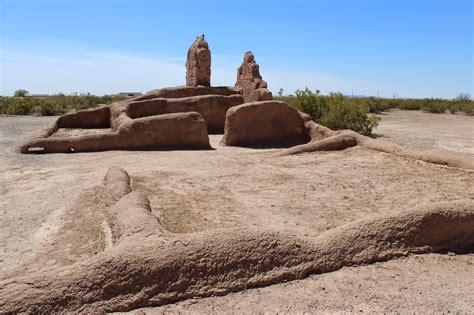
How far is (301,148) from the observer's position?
971 centimetres

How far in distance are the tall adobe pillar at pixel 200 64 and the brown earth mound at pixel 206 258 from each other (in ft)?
46.6

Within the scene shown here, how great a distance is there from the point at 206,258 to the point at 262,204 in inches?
93.2

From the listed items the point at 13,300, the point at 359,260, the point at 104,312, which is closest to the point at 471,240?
the point at 359,260

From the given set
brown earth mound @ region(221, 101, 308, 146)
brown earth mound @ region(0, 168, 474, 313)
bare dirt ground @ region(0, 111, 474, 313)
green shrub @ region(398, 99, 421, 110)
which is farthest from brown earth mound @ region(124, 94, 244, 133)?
green shrub @ region(398, 99, 421, 110)

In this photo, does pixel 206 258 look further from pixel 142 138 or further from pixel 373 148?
pixel 142 138

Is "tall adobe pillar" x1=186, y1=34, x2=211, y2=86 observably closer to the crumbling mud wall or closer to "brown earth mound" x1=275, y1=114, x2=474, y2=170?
the crumbling mud wall

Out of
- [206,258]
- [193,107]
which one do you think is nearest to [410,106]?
[193,107]

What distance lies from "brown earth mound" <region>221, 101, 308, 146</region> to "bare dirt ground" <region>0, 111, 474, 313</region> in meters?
1.94

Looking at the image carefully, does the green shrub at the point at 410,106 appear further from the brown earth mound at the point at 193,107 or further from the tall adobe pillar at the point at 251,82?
the brown earth mound at the point at 193,107

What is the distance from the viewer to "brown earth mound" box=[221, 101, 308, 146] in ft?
39.0

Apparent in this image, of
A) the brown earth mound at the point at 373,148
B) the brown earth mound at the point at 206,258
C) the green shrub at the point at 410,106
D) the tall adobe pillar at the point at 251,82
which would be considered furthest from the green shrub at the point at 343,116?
the green shrub at the point at 410,106

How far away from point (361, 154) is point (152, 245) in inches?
262

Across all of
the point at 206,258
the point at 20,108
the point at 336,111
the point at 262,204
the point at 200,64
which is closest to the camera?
the point at 206,258

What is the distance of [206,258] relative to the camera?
3549mm
